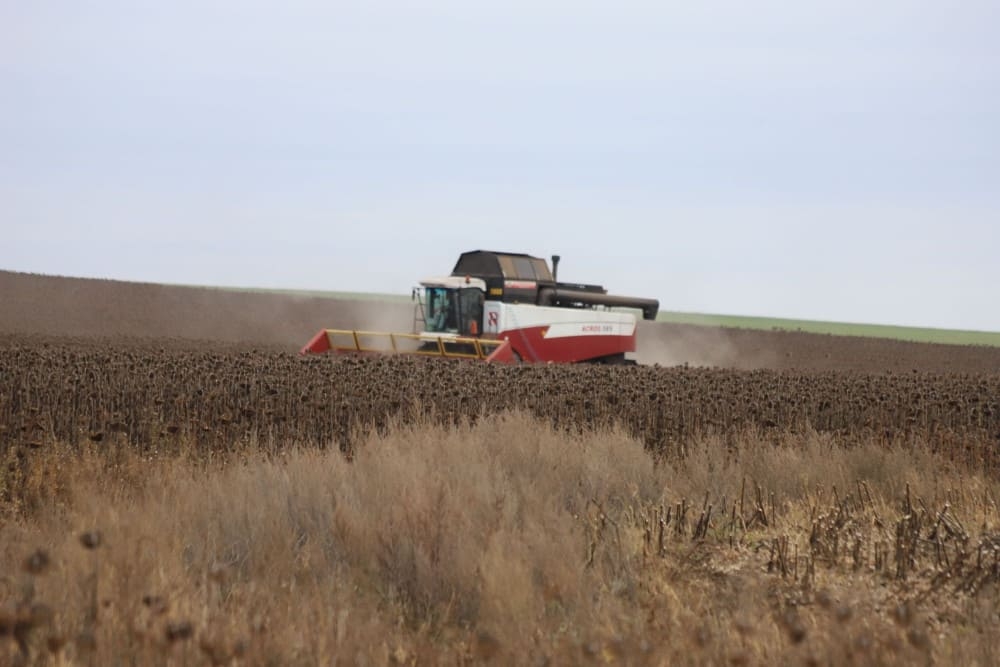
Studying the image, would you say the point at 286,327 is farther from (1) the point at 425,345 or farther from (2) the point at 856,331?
(2) the point at 856,331

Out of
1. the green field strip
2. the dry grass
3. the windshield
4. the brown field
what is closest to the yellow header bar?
the windshield

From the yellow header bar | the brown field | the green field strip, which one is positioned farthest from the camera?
the green field strip

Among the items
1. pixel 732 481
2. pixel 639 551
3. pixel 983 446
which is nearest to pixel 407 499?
pixel 639 551

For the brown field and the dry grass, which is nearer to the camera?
the dry grass

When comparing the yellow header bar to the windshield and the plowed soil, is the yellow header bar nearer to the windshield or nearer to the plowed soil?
the windshield

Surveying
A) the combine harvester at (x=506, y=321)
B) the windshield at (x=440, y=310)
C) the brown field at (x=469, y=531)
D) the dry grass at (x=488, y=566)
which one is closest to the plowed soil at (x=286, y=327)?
the combine harvester at (x=506, y=321)

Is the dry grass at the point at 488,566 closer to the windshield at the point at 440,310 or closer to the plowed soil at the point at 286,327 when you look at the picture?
the windshield at the point at 440,310

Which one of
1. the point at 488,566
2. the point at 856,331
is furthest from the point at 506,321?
the point at 856,331

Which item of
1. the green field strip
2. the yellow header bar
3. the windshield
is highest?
the windshield

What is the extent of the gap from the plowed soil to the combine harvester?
7.25 meters

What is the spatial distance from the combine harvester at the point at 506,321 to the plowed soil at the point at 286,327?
725cm

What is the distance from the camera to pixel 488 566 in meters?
5.86

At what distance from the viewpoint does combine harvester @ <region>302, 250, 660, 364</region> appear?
22328 millimetres

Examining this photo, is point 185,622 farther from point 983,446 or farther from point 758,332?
point 758,332
